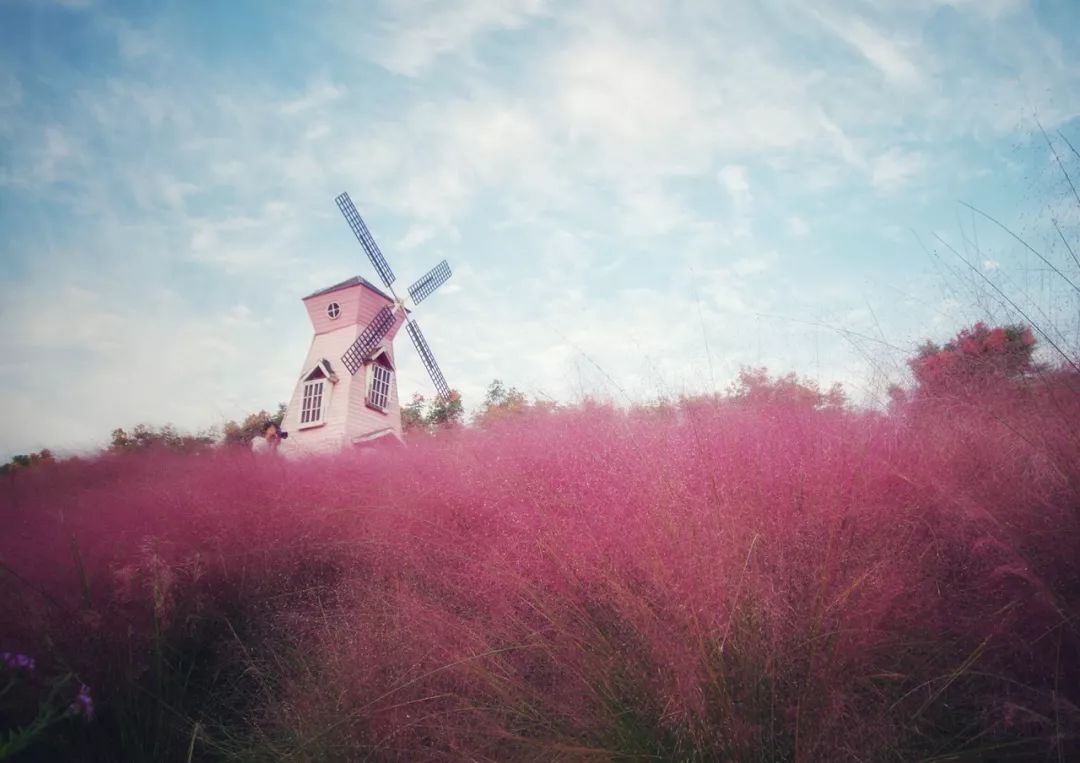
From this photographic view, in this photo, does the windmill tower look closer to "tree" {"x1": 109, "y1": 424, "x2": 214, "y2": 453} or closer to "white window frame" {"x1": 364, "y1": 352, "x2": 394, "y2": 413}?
"white window frame" {"x1": 364, "y1": 352, "x2": 394, "y2": 413}

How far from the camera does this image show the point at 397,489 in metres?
4.04

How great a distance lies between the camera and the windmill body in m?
12.9

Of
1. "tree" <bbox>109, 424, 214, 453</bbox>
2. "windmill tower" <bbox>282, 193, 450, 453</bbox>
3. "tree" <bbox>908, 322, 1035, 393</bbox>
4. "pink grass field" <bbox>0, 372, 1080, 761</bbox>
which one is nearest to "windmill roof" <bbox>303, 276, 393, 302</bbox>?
"windmill tower" <bbox>282, 193, 450, 453</bbox>

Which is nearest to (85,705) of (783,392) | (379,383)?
(783,392)

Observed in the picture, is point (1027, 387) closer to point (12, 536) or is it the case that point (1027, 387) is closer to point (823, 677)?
point (823, 677)

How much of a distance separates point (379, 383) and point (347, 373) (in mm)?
1117

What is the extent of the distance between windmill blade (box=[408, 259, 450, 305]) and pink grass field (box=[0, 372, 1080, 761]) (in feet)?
43.7

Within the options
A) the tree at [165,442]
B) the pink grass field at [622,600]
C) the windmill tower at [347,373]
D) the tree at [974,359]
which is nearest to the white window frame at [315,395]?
the windmill tower at [347,373]

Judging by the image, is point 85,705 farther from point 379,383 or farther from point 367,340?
point 379,383

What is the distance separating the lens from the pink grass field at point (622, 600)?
177cm

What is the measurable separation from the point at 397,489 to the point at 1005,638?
3.74 metres

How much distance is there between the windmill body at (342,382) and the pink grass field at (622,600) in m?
8.97

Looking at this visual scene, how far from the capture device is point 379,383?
1412 cm

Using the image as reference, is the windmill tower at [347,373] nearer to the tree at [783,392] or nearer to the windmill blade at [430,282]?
the windmill blade at [430,282]
